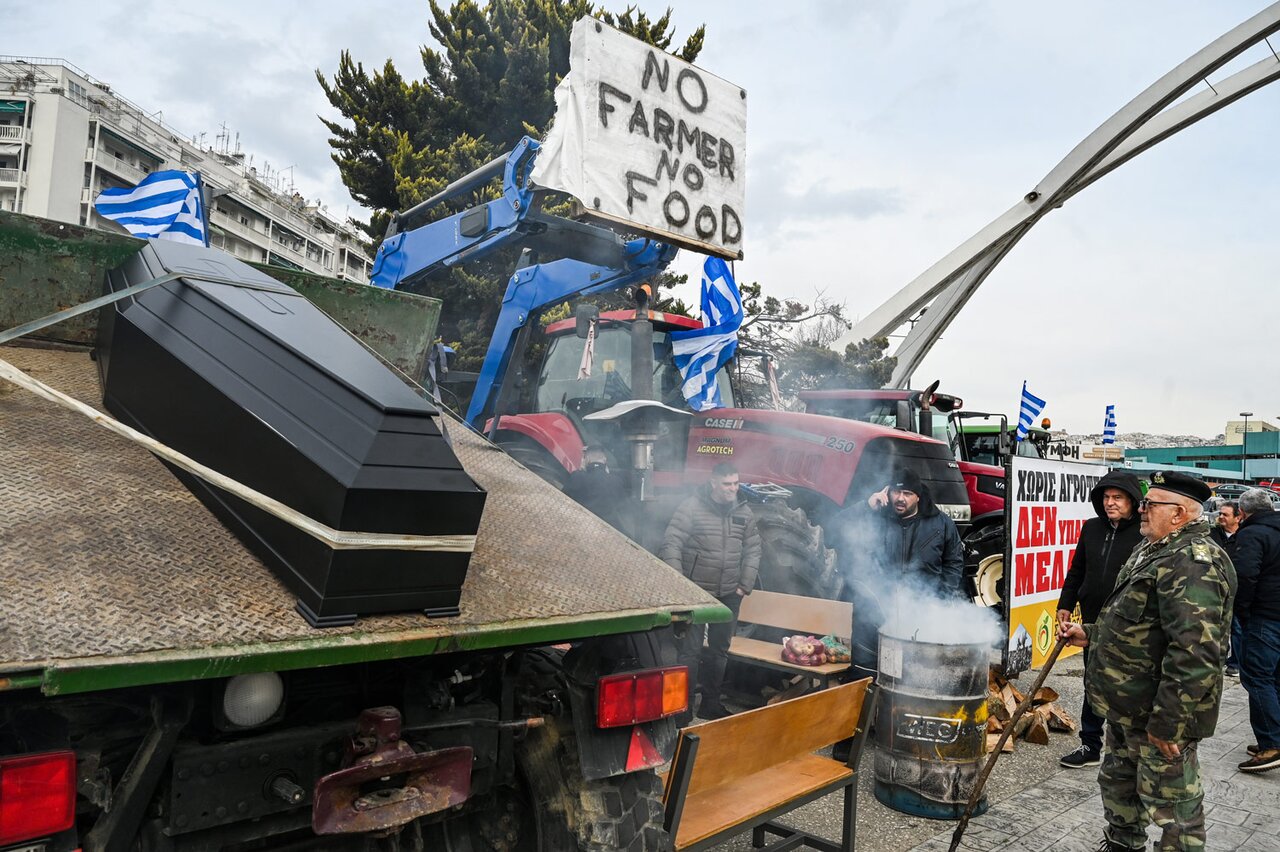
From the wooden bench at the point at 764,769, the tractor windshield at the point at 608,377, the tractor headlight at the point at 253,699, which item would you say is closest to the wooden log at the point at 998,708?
the wooden bench at the point at 764,769

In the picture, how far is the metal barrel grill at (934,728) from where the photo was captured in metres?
4.38

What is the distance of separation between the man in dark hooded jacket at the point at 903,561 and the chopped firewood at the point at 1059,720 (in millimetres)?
1255

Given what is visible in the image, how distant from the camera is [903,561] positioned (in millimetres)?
5844

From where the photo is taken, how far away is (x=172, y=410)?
6.88ft

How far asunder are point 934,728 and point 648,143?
365 cm

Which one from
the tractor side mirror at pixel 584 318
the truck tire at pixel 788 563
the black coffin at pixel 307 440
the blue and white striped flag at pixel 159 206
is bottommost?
the truck tire at pixel 788 563

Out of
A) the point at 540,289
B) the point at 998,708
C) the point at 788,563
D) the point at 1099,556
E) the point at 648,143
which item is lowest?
the point at 998,708

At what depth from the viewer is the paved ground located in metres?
4.10

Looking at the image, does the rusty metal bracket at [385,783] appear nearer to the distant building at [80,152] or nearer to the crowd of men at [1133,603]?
the crowd of men at [1133,603]

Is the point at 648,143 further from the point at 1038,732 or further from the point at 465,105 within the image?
the point at 465,105

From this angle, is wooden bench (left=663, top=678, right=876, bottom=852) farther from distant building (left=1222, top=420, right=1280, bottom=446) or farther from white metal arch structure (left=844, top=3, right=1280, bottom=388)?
distant building (left=1222, top=420, right=1280, bottom=446)

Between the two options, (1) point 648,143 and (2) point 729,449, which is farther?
(2) point 729,449

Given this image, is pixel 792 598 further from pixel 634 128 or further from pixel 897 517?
pixel 634 128

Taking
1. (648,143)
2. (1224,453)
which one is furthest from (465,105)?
(1224,453)
